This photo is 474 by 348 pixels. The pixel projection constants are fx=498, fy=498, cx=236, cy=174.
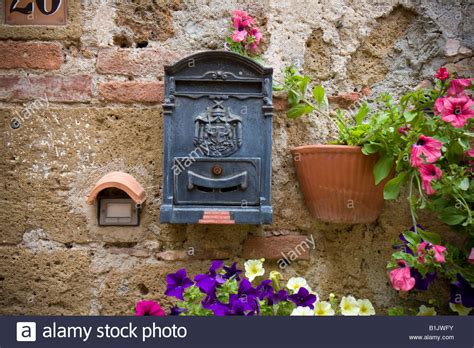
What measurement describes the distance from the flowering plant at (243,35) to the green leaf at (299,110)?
0.99 ft

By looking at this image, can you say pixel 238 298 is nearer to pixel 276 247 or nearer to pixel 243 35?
pixel 276 247

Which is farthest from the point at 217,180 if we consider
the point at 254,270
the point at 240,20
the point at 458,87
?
the point at 458,87

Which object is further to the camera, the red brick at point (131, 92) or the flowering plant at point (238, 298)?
the red brick at point (131, 92)

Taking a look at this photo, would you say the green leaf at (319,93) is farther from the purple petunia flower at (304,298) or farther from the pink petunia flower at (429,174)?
the purple petunia flower at (304,298)

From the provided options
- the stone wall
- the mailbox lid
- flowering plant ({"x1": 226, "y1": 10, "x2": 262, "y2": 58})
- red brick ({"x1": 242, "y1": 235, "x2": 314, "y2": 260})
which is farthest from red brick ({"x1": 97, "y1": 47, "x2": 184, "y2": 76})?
red brick ({"x1": 242, "y1": 235, "x2": 314, "y2": 260})

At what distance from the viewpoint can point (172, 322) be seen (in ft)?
5.54

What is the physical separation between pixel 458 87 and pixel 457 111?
13 cm

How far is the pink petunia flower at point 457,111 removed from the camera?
5.65 feet

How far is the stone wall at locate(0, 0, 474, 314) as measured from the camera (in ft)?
6.96

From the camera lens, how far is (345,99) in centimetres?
221

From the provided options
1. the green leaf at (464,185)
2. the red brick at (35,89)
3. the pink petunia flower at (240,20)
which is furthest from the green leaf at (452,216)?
the red brick at (35,89)

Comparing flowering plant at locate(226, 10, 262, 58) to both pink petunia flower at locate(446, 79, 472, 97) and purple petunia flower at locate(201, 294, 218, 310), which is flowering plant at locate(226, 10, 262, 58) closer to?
pink petunia flower at locate(446, 79, 472, 97)

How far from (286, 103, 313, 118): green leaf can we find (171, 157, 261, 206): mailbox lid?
0.90 ft

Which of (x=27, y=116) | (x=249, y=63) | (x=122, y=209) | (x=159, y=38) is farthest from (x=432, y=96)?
(x=27, y=116)
